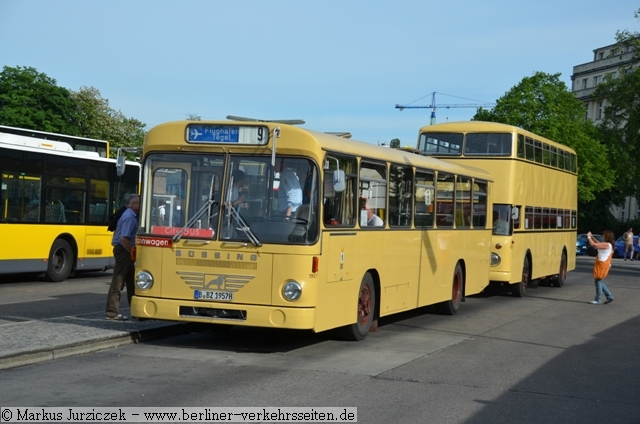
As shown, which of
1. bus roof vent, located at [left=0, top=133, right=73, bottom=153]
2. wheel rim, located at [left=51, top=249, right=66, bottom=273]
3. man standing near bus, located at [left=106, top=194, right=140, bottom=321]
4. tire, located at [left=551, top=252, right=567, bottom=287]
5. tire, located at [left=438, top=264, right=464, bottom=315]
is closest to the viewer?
man standing near bus, located at [left=106, top=194, right=140, bottom=321]

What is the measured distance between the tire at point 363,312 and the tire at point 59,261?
441 inches

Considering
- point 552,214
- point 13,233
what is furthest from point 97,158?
point 552,214

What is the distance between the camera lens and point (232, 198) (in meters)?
12.2

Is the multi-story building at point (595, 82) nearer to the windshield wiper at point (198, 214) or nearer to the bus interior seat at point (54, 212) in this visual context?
the bus interior seat at point (54, 212)

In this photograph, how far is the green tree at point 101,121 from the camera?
73.3 m

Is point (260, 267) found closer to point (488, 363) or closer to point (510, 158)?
point (488, 363)

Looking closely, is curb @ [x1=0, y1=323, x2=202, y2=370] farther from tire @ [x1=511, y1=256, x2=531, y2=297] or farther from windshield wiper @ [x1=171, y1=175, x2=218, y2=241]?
tire @ [x1=511, y1=256, x2=531, y2=297]

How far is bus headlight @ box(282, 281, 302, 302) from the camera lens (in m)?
11.9

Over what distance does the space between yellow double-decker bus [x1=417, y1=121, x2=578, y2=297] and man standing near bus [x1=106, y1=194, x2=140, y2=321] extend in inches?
437

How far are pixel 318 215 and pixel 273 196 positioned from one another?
616 millimetres

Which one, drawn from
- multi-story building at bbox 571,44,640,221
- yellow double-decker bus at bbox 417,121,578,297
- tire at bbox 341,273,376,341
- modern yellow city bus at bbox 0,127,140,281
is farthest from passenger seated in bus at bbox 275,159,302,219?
multi-story building at bbox 571,44,640,221

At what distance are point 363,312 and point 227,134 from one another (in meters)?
3.44

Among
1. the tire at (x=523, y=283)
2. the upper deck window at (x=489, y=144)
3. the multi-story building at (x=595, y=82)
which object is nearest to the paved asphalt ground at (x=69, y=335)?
the upper deck window at (x=489, y=144)

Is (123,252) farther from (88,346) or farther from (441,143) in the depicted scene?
(441,143)
